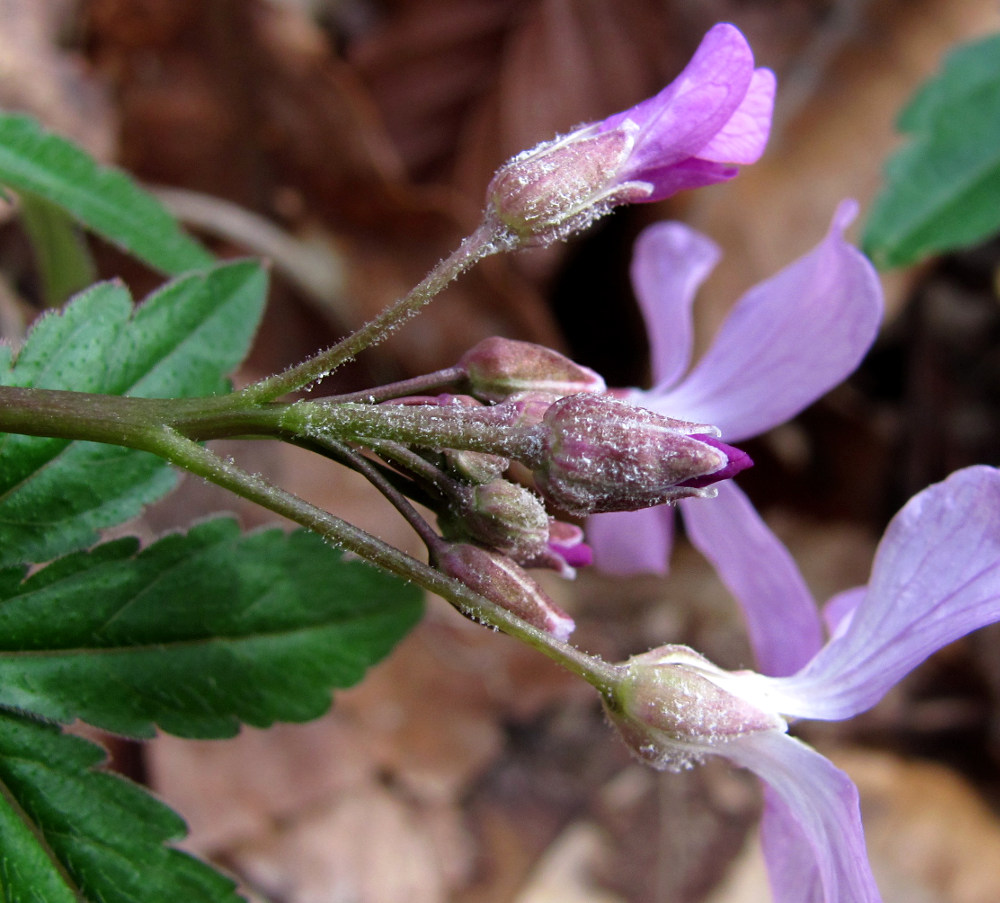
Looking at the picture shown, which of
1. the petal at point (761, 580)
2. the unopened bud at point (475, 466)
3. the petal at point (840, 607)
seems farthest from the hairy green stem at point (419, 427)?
the petal at point (840, 607)

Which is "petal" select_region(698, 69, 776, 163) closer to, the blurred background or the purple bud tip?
the purple bud tip

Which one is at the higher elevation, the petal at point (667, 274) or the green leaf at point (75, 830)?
→ the petal at point (667, 274)

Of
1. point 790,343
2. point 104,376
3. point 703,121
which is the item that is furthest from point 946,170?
point 104,376

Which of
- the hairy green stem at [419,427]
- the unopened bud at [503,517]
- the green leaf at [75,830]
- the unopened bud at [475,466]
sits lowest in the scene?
the green leaf at [75,830]

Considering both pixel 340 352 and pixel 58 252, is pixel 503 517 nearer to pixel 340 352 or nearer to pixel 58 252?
pixel 340 352

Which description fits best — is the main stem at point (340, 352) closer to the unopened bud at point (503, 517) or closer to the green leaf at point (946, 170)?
the unopened bud at point (503, 517)

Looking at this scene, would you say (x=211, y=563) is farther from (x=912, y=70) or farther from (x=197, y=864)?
(x=912, y=70)
